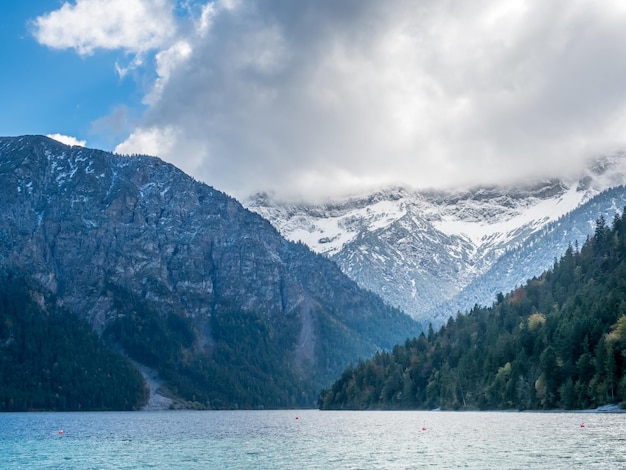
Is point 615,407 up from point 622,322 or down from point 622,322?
down

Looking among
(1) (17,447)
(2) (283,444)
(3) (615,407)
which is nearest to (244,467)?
(2) (283,444)

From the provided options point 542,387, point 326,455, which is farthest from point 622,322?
point 326,455

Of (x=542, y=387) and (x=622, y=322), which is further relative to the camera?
(x=542, y=387)

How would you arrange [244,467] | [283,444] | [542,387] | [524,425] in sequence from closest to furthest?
[244,467], [283,444], [524,425], [542,387]

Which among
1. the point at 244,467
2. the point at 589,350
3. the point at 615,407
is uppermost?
the point at 589,350

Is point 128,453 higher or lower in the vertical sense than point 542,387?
lower

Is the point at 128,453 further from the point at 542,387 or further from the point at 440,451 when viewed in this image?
the point at 542,387

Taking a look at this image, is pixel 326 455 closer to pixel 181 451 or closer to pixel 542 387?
pixel 181 451

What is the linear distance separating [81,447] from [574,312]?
4707 inches

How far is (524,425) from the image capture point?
142 m

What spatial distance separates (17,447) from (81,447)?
33.2ft

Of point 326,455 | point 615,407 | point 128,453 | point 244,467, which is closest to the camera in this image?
point 244,467

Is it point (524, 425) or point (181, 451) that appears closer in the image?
point (181, 451)

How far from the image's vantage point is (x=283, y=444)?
124938mm
